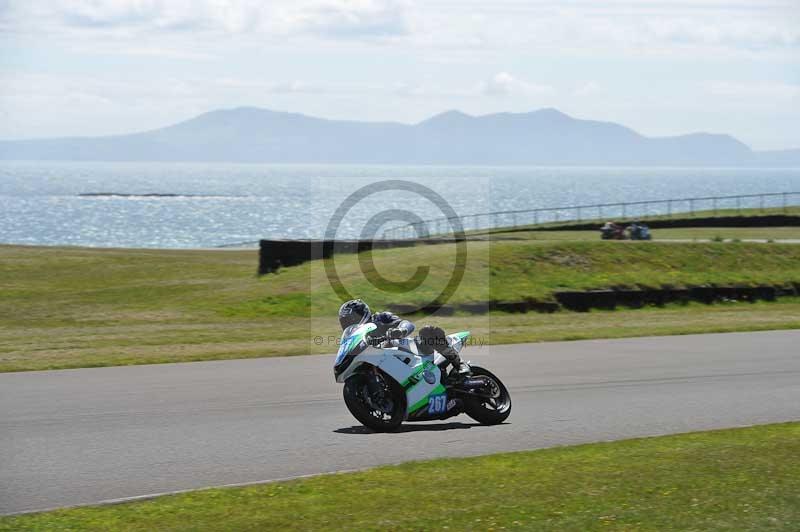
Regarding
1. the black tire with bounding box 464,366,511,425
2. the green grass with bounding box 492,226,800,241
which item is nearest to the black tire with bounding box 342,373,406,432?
the black tire with bounding box 464,366,511,425

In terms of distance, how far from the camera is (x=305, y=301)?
27.0 metres

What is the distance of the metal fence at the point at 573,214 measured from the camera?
6311 cm

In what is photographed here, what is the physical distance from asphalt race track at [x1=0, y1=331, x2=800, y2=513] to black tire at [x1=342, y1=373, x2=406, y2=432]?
19 cm

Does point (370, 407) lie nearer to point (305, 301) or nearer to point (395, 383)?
point (395, 383)

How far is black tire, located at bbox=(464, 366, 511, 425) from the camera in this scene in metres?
12.2

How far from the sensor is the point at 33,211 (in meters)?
169

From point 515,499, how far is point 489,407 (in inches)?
146

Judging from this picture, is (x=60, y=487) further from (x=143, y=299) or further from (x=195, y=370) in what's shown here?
(x=143, y=299)

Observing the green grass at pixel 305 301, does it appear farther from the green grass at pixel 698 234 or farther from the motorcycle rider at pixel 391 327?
the green grass at pixel 698 234

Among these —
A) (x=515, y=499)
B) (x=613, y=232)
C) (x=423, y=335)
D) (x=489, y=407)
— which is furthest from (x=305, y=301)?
(x=613, y=232)

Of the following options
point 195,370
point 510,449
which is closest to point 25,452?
point 510,449

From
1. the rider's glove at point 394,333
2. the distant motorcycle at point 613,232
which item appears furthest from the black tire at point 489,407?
the distant motorcycle at point 613,232

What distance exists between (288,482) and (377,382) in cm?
257

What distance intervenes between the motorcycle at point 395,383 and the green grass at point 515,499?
60.8 inches
